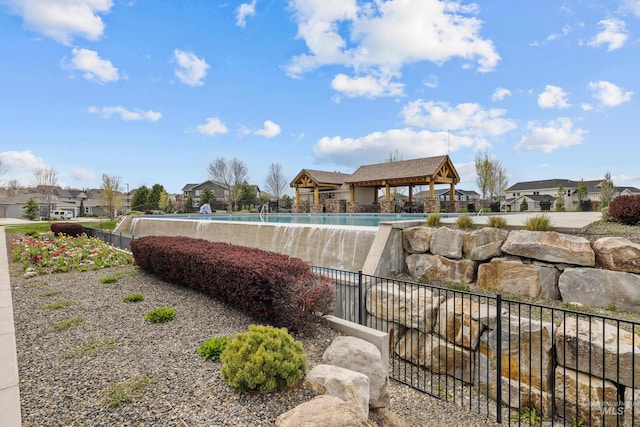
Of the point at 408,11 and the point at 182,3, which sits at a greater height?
the point at 182,3

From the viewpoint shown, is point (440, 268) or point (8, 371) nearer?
point (8, 371)

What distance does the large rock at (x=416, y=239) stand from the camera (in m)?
7.61

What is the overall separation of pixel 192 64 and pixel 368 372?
13.8m

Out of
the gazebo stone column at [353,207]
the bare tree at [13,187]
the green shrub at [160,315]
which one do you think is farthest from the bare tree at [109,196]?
the green shrub at [160,315]

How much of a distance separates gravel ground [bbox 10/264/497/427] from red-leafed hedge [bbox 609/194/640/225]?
238 inches

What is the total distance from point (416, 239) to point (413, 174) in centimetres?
1389

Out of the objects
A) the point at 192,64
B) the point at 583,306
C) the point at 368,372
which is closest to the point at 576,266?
the point at 583,306

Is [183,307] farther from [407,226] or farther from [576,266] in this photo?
[576,266]

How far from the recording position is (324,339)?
4.31m

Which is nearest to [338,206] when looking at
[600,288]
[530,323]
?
[600,288]

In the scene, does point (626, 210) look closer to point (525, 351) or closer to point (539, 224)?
point (539, 224)

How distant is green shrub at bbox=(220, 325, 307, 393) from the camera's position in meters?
2.79

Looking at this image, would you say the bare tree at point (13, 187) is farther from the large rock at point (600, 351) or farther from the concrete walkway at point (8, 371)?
the large rock at point (600, 351)

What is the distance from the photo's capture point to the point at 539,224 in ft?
20.8
